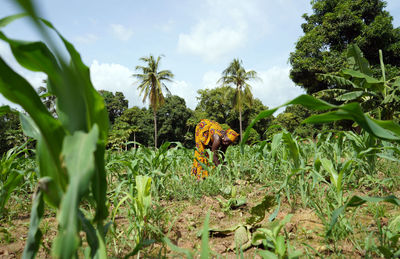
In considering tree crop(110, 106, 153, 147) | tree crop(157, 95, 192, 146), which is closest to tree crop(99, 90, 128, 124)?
tree crop(110, 106, 153, 147)

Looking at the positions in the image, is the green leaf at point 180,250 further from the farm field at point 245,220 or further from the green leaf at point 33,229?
the green leaf at point 33,229

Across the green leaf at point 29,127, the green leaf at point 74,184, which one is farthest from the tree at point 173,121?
the green leaf at point 74,184

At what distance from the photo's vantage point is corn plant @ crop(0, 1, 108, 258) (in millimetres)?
469

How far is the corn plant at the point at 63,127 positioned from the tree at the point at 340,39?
51.2 ft

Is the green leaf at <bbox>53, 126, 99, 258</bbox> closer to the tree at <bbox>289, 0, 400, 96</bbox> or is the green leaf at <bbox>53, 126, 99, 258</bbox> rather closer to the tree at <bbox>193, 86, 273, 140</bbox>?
the tree at <bbox>289, 0, 400, 96</bbox>

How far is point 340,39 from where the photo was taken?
595 inches

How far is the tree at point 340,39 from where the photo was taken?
13555 millimetres

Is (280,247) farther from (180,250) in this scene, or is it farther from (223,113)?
(223,113)

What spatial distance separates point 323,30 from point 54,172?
59.6 feet

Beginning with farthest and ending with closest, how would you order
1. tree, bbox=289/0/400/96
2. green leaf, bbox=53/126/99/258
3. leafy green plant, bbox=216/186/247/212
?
tree, bbox=289/0/400/96 < leafy green plant, bbox=216/186/247/212 < green leaf, bbox=53/126/99/258

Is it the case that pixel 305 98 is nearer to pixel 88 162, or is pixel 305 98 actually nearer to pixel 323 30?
pixel 88 162

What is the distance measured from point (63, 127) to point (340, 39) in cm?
1853

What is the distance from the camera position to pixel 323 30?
15062mm

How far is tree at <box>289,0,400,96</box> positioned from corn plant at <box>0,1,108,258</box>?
15607mm
